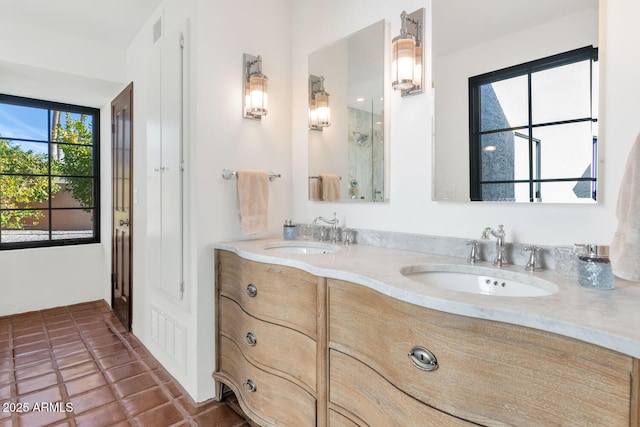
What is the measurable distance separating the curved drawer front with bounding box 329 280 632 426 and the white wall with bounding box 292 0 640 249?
2.20ft

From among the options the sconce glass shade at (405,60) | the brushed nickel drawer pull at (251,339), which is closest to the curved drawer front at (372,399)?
the brushed nickel drawer pull at (251,339)

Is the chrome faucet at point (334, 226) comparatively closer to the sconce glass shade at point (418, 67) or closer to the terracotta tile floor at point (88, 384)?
the sconce glass shade at point (418, 67)

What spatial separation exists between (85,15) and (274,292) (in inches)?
105

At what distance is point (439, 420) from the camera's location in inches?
35.6

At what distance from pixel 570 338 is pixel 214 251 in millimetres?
1702

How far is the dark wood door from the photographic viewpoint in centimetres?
296

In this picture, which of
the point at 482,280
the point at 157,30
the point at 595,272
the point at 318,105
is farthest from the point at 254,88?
the point at 595,272

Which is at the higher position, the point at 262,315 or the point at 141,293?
the point at 262,315

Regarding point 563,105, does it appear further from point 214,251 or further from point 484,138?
point 214,251

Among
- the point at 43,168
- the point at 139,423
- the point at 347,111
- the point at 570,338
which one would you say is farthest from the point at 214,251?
the point at 43,168

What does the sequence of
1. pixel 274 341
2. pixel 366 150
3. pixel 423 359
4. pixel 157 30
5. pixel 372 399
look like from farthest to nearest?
pixel 157 30 → pixel 366 150 → pixel 274 341 → pixel 372 399 → pixel 423 359

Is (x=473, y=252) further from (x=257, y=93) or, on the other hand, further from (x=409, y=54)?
(x=257, y=93)

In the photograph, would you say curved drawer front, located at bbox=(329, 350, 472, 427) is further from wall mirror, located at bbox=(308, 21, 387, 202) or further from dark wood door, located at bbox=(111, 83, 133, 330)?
dark wood door, located at bbox=(111, 83, 133, 330)

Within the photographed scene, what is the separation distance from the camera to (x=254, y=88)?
2076 mm
